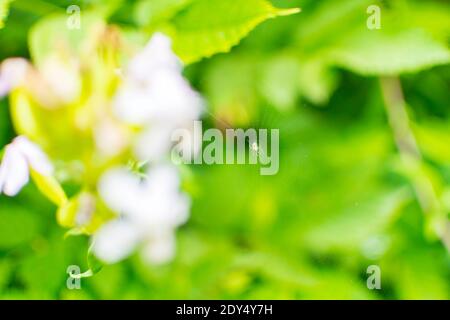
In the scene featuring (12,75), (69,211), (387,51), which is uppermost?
(387,51)

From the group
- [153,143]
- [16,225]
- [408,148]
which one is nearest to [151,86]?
[153,143]

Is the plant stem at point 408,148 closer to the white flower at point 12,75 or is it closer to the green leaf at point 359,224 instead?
the green leaf at point 359,224

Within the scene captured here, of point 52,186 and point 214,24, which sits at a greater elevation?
point 214,24

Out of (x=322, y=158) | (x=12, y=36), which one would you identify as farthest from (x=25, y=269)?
(x=322, y=158)

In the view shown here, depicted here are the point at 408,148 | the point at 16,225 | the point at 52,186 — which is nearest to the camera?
the point at 52,186

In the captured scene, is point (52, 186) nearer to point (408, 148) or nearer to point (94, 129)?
point (94, 129)

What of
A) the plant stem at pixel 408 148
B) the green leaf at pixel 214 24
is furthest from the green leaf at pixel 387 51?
the green leaf at pixel 214 24
